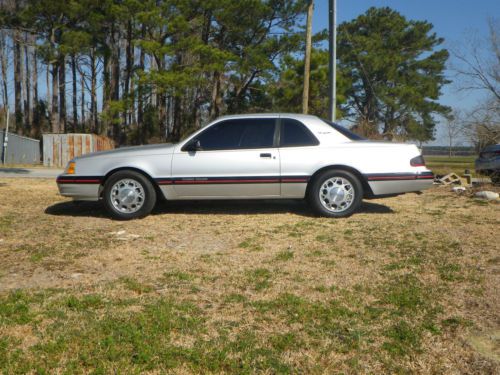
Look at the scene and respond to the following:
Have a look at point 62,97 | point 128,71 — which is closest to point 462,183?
point 128,71

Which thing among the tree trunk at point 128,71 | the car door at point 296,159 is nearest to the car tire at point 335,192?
the car door at point 296,159

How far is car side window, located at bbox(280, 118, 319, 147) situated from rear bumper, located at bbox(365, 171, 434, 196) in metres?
0.91

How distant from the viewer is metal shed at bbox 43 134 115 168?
72.4 ft

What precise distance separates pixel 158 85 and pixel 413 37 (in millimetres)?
25233

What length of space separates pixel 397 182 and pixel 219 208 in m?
2.62

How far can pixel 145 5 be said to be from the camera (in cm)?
2255

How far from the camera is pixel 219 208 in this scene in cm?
676

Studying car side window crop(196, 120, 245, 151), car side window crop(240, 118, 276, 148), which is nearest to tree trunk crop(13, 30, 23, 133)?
→ car side window crop(196, 120, 245, 151)

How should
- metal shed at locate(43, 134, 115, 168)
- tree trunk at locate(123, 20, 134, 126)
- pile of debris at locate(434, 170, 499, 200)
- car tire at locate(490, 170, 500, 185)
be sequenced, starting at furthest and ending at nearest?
tree trunk at locate(123, 20, 134, 126), metal shed at locate(43, 134, 115, 168), car tire at locate(490, 170, 500, 185), pile of debris at locate(434, 170, 499, 200)

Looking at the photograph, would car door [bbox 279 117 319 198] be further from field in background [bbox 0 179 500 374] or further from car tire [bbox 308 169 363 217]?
field in background [bbox 0 179 500 374]

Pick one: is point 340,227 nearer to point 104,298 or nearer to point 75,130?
point 104,298

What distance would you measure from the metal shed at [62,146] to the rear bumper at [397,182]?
19.0 m

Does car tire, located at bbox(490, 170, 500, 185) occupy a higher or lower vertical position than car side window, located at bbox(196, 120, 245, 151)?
lower

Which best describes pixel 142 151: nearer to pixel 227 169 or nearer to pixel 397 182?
pixel 227 169
